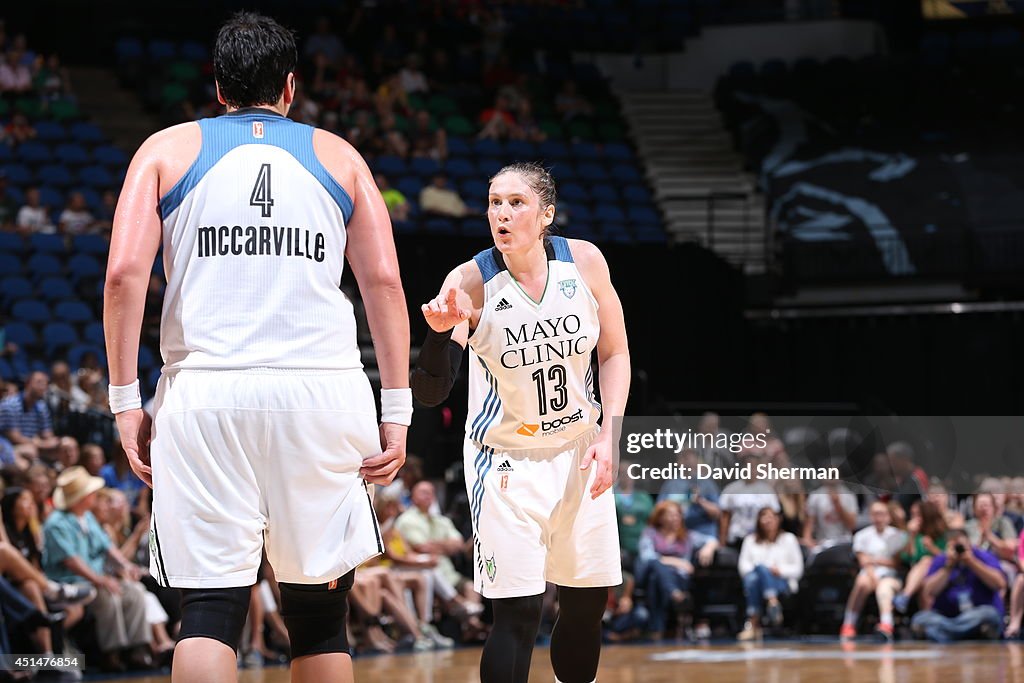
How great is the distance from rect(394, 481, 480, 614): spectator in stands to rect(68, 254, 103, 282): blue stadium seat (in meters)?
3.85

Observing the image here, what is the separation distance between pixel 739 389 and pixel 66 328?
24.1 feet

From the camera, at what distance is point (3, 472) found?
801 centimetres

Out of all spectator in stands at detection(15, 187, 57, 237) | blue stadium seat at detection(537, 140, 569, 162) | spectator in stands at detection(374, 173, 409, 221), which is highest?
blue stadium seat at detection(537, 140, 569, 162)

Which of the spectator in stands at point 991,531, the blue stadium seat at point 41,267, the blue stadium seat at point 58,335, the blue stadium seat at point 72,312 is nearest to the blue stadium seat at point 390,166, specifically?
the blue stadium seat at point 41,267

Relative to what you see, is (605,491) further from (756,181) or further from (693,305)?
(756,181)

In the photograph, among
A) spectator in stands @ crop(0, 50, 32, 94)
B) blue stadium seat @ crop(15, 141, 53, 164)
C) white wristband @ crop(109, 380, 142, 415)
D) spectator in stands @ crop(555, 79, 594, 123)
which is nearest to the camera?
white wristband @ crop(109, 380, 142, 415)

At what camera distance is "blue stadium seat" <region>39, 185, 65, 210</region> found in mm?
12547

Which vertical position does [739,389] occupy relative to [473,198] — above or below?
below

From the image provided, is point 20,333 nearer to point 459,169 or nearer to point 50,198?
point 50,198

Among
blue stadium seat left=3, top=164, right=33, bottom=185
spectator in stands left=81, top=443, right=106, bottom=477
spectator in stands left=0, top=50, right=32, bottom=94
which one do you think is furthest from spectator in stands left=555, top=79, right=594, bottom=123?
spectator in stands left=81, top=443, right=106, bottom=477

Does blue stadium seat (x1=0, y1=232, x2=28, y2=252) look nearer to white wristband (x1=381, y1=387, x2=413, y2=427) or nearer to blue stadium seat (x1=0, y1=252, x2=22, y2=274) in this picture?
blue stadium seat (x1=0, y1=252, x2=22, y2=274)

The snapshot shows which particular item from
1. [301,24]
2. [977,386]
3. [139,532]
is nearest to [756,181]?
[977,386]

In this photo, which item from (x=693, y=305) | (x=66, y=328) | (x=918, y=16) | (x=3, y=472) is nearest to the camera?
(x=3, y=472)

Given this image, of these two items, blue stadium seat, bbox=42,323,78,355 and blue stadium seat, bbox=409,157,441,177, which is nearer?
blue stadium seat, bbox=42,323,78,355
